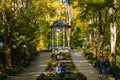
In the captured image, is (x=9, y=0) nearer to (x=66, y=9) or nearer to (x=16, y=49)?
(x=16, y=49)

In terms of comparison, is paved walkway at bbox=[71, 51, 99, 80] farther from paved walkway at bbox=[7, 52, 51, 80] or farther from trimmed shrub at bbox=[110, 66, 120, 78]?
paved walkway at bbox=[7, 52, 51, 80]

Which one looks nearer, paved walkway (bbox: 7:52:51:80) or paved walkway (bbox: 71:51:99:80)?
paved walkway (bbox: 7:52:51:80)

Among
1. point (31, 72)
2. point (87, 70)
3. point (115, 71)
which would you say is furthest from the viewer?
point (87, 70)

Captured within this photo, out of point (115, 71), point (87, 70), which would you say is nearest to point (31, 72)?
point (87, 70)

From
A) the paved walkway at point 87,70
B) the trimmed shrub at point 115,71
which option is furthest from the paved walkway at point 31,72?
the trimmed shrub at point 115,71

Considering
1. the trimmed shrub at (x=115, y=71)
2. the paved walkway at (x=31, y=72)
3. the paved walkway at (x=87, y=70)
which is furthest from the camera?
the paved walkway at (x=87, y=70)

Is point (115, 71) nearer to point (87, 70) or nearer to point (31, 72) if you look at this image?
point (87, 70)

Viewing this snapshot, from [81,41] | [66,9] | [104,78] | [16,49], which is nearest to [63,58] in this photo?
[16,49]

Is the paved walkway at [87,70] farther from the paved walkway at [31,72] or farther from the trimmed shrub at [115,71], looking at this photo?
the paved walkway at [31,72]

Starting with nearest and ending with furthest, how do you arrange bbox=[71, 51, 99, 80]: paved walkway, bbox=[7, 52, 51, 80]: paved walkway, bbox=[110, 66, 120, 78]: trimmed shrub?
bbox=[110, 66, 120, 78]: trimmed shrub < bbox=[7, 52, 51, 80]: paved walkway < bbox=[71, 51, 99, 80]: paved walkway

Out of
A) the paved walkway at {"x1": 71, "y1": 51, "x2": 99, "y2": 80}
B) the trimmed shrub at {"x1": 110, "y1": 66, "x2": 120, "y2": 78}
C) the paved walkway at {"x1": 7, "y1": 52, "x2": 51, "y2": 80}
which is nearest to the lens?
the trimmed shrub at {"x1": 110, "y1": 66, "x2": 120, "y2": 78}

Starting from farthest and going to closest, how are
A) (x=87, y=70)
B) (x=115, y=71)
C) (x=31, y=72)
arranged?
(x=87, y=70)
(x=31, y=72)
(x=115, y=71)

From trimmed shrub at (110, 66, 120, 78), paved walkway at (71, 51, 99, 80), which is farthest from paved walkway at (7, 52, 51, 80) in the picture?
trimmed shrub at (110, 66, 120, 78)

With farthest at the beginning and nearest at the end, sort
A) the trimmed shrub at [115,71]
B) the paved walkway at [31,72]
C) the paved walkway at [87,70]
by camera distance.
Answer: the paved walkway at [87,70] → the paved walkway at [31,72] → the trimmed shrub at [115,71]
